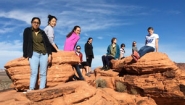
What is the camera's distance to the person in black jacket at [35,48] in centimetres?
872

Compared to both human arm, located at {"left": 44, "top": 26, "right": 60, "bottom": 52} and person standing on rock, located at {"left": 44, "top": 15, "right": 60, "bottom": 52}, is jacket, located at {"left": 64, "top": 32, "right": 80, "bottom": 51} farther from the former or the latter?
human arm, located at {"left": 44, "top": 26, "right": 60, "bottom": 52}

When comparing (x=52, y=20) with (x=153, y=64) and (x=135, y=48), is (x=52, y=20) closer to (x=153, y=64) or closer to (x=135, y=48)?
(x=153, y=64)

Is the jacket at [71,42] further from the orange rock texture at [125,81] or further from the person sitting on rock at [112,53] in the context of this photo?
the person sitting on rock at [112,53]

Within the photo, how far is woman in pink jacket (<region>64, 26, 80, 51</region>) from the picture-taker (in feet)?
36.1

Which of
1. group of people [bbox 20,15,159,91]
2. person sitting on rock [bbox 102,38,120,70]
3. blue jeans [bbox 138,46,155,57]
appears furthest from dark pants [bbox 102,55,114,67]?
group of people [bbox 20,15,159,91]

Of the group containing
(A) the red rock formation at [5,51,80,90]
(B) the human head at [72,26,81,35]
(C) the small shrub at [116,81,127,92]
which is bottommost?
(C) the small shrub at [116,81,127,92]

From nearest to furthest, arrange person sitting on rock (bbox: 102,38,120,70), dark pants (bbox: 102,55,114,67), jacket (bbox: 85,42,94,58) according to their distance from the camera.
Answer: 1. person sitting on rock (bbox: 102,38,120,70)
2. jacket (bbox: 85,42,94,58)
3. dark pants (bbox: 102,55,114,67)

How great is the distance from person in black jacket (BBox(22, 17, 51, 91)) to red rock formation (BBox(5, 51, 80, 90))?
1.30m

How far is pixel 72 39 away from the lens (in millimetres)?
10961

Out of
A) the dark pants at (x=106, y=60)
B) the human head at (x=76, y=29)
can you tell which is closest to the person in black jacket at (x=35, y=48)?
the human head at (x=76, y=29)

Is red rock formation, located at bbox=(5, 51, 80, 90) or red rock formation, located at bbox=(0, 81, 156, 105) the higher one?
red rock formation, located at bbox=(5, 51, 80, 90)

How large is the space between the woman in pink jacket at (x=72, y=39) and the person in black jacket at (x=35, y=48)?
2.02 metres

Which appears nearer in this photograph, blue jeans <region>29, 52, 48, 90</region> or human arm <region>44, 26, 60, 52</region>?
blue jeans <region>29, 52, 48, 90</region>

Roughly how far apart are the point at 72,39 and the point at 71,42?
183 millimetres
